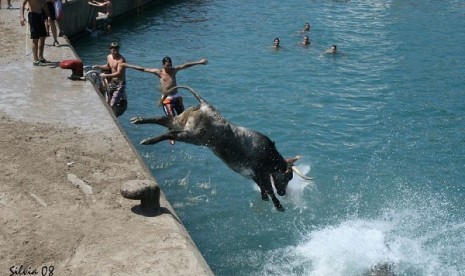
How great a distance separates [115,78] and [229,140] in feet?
16.4

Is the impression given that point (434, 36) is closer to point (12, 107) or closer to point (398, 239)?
point (398, 239)

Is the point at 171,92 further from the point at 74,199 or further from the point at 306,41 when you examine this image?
the point at 306,41

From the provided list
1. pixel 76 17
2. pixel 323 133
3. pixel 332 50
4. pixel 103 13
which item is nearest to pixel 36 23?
pixel 323 133

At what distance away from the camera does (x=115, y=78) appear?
15531mm

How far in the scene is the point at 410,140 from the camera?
19.9m

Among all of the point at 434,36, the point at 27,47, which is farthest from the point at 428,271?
the point at 434,36

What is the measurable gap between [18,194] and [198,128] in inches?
133

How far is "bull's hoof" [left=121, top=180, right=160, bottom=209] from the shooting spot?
9.15 meters

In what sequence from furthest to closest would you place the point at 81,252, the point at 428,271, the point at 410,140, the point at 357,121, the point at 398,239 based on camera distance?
1. the point at 357,121
2. the point at 410,140
3. the point at 398,239
4. the point at 428,271
5. the point at 81,252

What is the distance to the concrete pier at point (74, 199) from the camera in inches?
321

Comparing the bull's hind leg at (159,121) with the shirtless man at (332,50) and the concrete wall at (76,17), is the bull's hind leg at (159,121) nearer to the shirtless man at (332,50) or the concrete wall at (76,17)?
the concrete wall at (76,17)

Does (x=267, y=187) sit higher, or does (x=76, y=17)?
(x=267, y=187)

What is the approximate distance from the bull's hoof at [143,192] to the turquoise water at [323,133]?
367cm

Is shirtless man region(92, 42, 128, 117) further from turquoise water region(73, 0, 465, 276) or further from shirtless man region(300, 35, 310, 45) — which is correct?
shirtless man region(300, 35, 310, 45)
